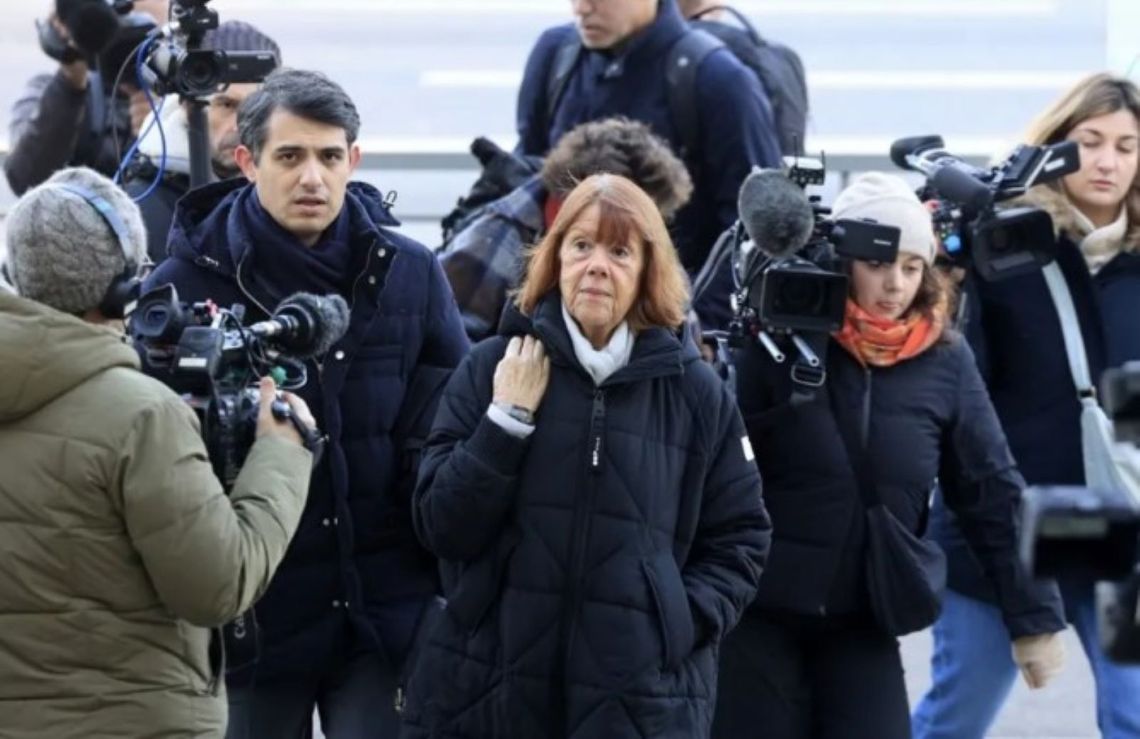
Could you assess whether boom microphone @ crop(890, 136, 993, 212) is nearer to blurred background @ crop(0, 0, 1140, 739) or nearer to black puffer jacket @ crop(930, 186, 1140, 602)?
black puffer jacket @ crop(930, 186, 1140, 602)

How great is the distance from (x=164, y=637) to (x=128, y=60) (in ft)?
8.42

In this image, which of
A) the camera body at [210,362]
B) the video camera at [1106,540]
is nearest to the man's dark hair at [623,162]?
the camera body at [210,362]

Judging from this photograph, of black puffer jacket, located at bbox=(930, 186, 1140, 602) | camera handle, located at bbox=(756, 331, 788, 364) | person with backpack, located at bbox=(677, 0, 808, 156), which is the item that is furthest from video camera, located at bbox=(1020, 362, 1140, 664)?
person with backpack, located at bbox=(677, 0, 808, 156)

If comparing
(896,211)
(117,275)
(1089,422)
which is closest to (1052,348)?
(1089,422)

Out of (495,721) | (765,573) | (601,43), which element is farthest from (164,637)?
(601,43)

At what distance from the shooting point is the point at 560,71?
7.59 metres

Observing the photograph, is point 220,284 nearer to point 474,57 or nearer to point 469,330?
point 469,330

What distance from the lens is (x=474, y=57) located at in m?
13.9

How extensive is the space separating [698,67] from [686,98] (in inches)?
3.7

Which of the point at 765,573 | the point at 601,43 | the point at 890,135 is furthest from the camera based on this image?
the point at 890,135

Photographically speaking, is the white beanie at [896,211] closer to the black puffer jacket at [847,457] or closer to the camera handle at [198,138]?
the black puffer jacket at [847,457]

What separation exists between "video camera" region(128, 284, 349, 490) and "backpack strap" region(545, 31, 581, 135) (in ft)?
8.41

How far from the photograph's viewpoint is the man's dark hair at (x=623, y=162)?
6.41 meters

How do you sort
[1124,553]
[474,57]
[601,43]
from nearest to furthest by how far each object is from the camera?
[1124,553] → [601,43] → [474,57]
